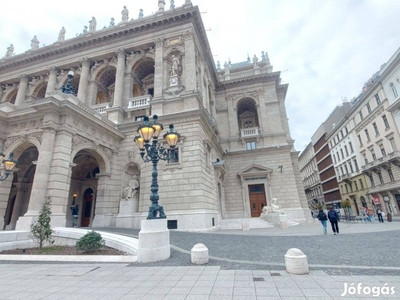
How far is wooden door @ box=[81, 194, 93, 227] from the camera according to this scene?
19.6m

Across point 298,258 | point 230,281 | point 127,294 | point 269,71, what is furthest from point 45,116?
point 269,71

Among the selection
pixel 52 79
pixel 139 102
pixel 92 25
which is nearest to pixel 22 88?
pixel 52 79

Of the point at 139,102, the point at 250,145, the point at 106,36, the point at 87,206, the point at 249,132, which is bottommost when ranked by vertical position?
the point at 87,206

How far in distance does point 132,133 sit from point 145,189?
5126 mm

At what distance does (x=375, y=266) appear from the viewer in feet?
17.9

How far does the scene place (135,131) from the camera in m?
17.8

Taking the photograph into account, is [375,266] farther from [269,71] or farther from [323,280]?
[269,71]

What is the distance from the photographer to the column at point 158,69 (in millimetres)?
18625

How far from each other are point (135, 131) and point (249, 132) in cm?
1488

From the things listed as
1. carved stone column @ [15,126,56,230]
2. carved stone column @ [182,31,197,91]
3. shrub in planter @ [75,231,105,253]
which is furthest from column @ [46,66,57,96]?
shrub in planter @ [75,231,105,253]

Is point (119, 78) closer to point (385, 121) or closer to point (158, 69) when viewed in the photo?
point (158, 69)
